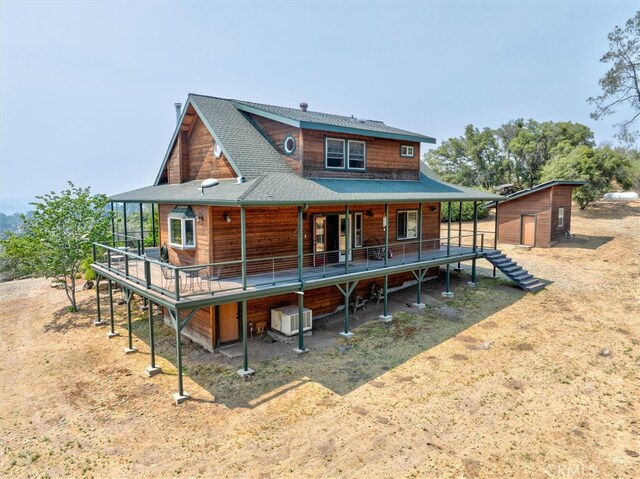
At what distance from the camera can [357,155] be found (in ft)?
58.4

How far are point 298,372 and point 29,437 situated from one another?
6.56 m

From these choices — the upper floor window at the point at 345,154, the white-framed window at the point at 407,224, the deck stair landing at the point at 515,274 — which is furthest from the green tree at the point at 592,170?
the upper floor window at the point at 345,154

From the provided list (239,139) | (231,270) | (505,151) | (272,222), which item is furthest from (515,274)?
(505,151)

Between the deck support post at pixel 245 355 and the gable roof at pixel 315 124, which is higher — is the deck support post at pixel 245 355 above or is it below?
below

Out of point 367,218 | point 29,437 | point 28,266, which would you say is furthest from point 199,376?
point 28,266

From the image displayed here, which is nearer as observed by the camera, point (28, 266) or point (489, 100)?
point (28, 266)

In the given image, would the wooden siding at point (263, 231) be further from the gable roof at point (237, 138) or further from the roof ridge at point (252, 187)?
the gable roof at point (237, 138)

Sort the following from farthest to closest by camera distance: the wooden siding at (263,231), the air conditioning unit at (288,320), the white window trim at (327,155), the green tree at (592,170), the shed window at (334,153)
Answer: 1. the green tree at (592,170)
2. the shed window at (334,153)
3. the white window trim at (327,155)
4. the air conditioning unit at (288,320)
5. the wooden siding at (263,231)

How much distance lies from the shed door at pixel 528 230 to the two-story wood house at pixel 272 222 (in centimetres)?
1025

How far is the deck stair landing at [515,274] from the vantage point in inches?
747

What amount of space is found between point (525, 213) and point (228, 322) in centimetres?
2364

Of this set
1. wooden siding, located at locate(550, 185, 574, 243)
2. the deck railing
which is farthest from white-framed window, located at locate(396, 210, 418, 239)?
wooden siding, located at locate(550, 185, 574, 243)

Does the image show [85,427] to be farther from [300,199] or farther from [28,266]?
[28,266]

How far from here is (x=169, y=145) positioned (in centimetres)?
1800
